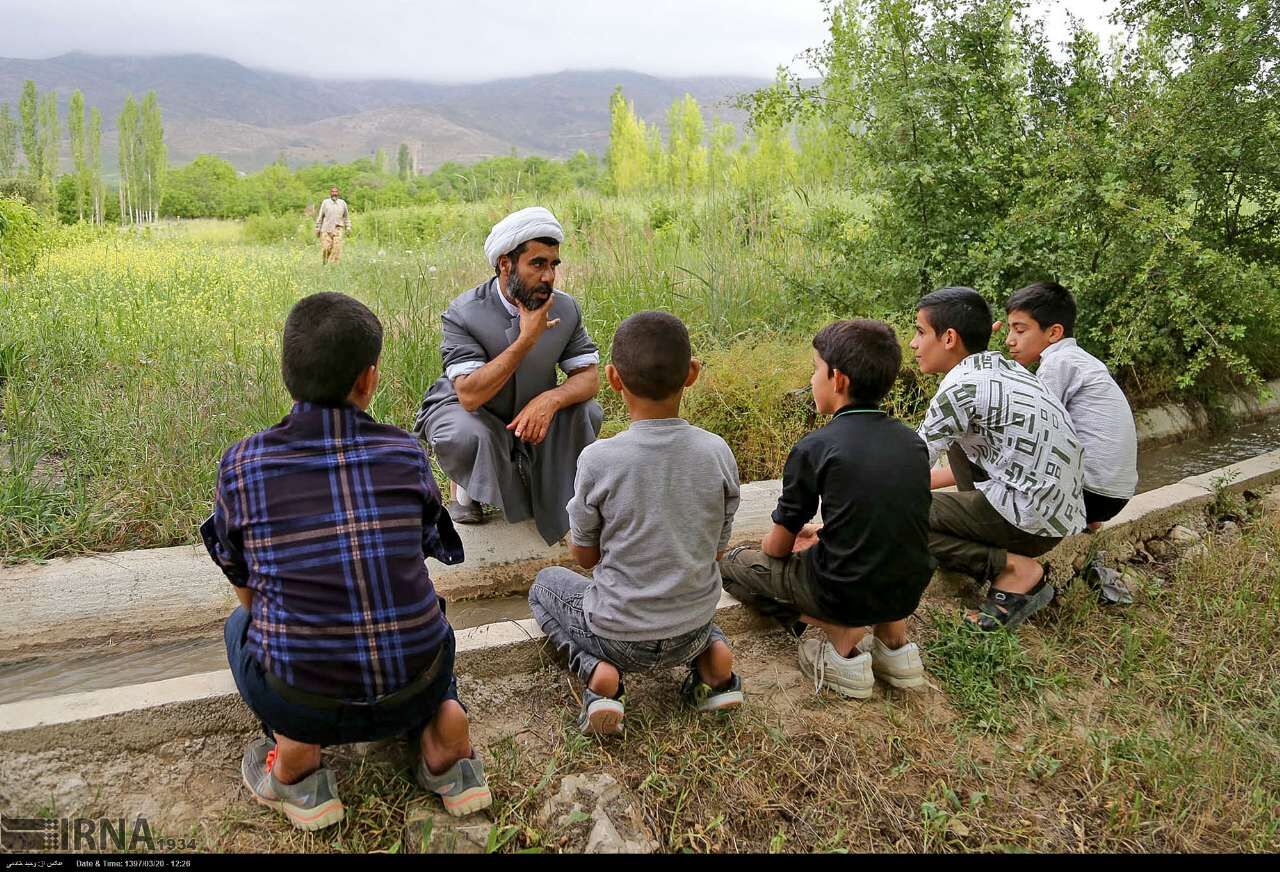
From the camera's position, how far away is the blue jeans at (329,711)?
5.87 feet

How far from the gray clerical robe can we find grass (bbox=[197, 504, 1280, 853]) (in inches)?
34.7

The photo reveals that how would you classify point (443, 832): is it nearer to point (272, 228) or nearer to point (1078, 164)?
point (1078, 164)

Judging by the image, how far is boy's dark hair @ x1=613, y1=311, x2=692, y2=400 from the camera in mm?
2143

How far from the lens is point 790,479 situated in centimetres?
245

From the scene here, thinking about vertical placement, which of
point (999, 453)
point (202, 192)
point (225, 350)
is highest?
point (999, 453)

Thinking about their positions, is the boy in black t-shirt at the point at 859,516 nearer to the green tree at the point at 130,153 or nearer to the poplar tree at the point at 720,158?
the poplar tree at the point at 720,158

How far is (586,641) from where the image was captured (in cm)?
231

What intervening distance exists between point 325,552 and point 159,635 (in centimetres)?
167

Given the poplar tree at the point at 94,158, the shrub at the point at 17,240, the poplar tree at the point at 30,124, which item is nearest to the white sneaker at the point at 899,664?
the shrub at the point at 17,240

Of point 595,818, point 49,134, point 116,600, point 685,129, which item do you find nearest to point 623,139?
point 685,129

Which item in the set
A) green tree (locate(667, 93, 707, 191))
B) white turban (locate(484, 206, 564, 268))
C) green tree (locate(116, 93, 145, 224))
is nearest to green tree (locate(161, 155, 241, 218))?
green tree (locate(116, 93, 145, 224))

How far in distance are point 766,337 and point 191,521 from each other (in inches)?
133

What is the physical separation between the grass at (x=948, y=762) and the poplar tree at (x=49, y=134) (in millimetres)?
28104
